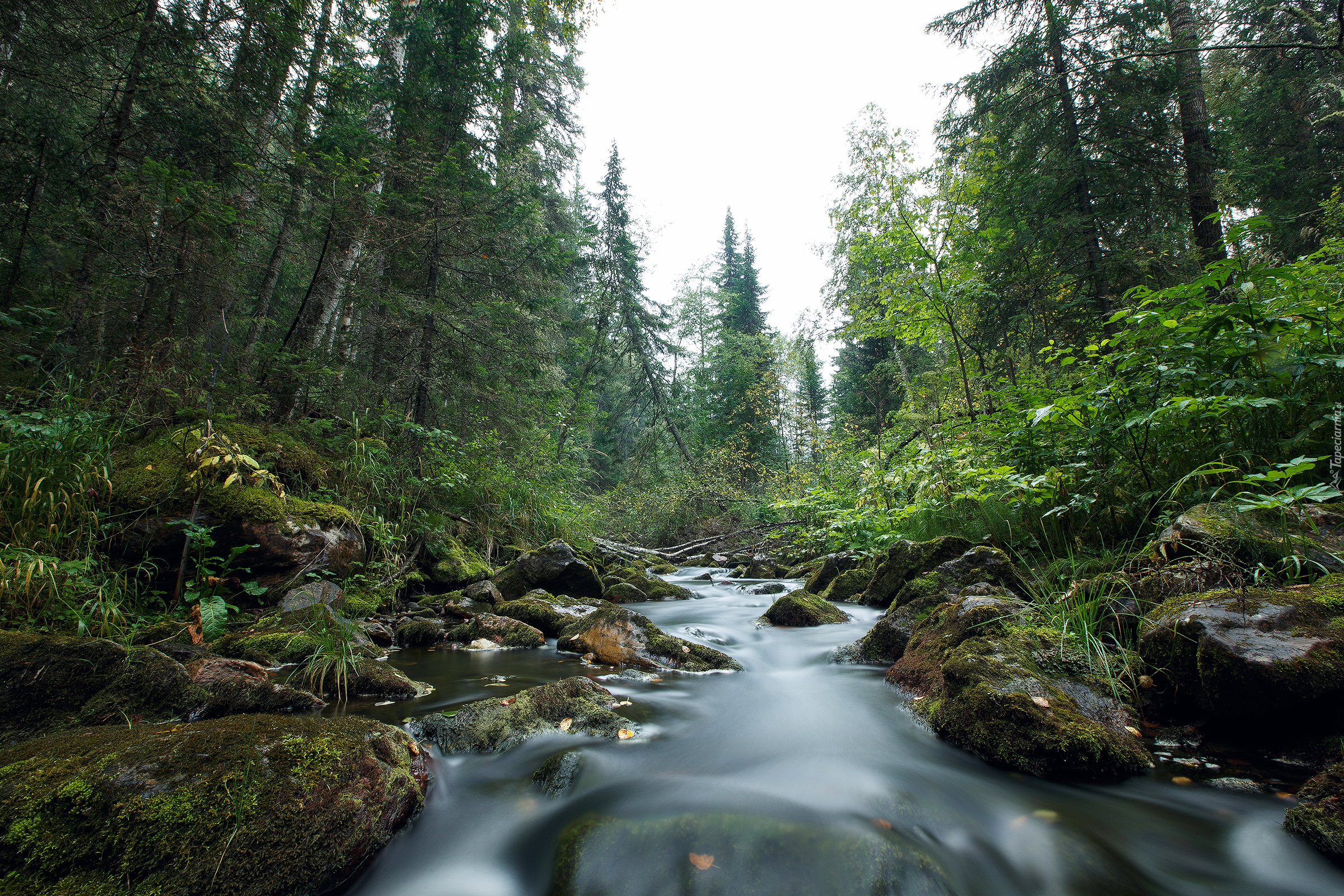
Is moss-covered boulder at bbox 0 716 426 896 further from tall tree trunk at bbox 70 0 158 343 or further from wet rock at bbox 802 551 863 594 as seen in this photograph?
wet rock at bbox 802 551 863 594

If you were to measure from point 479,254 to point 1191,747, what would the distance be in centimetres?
1005

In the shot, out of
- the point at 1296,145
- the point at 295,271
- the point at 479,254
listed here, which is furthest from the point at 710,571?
the point at 1296,145

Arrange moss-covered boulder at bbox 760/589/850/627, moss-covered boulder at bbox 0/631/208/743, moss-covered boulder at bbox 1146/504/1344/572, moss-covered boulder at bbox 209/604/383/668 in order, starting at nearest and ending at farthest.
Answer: moss-covered boulder at bbox 0/631/208/743 < moss-covered boulder at bbox 1146/504/1344/572 < moss-covered boulder at bbox 209/604/383/668 < moss-covered boulder at bbox 760/589/850/627

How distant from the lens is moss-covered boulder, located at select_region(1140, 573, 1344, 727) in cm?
209

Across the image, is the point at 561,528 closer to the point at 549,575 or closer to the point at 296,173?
the point at 549,575

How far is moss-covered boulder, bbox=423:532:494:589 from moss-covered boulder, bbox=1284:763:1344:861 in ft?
22.5

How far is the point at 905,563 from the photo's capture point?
550 cm

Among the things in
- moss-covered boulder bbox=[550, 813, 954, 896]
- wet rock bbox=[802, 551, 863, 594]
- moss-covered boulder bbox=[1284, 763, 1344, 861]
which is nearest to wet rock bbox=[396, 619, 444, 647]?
moss-covered boulder bbox=[550, 813, 954, 896]

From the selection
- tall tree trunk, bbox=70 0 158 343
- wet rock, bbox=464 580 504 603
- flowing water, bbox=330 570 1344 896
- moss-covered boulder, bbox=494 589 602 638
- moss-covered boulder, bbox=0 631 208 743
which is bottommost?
flowing water, bbox=330 570 1344 896

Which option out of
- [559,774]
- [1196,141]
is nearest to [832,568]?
[559,774]

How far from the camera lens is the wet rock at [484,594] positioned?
6199mm

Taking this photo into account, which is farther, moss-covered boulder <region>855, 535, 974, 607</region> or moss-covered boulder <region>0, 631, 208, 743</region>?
moss-covered boulder <region>855, 535, 974, 607</region>

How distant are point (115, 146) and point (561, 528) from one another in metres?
7.18

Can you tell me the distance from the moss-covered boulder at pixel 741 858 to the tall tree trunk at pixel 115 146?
729cm
